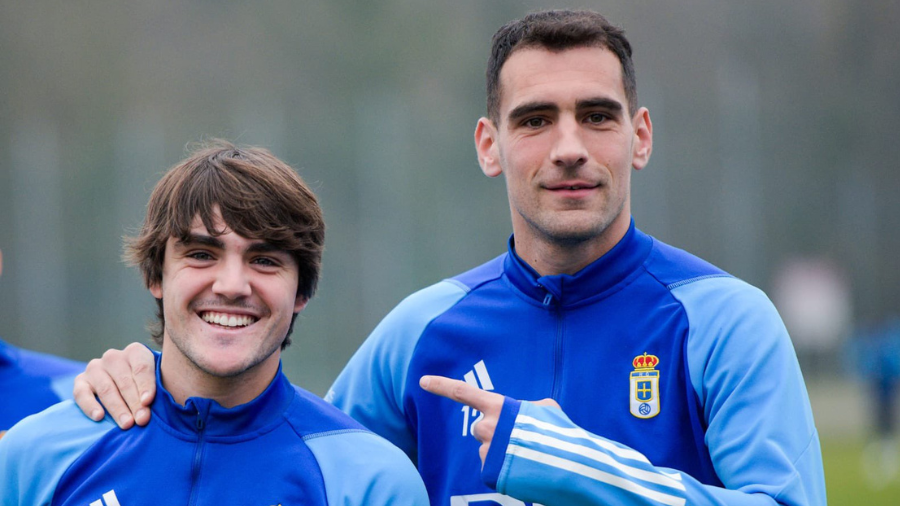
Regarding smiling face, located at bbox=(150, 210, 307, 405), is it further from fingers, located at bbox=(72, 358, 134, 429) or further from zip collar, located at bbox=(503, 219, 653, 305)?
zip collar, located at bbox=(503, 219, 653, 305)

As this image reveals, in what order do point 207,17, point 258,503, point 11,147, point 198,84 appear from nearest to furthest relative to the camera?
point 258,503
point 11,147
point 198,84
point 207,17

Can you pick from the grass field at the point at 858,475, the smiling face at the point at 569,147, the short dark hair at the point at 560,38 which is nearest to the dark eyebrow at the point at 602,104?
the smiling face at the point at 569,147

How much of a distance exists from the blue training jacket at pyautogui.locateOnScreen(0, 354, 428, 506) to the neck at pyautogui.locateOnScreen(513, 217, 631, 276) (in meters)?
0.70

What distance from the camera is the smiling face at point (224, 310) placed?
2.82 m

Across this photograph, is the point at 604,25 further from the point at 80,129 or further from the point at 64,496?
the point at 80,129

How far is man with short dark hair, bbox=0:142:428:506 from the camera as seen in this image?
2787 mm

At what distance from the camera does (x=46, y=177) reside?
65.3 ft

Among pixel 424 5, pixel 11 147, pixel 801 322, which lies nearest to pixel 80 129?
pixel 11 147

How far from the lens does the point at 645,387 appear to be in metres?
2.98

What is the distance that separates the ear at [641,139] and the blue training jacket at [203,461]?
1087 mm

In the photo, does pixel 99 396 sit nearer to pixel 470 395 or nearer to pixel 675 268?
pixel 470 395

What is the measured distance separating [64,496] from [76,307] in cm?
1674

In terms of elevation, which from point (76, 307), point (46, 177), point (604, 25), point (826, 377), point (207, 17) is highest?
point (207, 17)

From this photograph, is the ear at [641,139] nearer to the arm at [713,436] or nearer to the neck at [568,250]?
the neck at [568,250]
